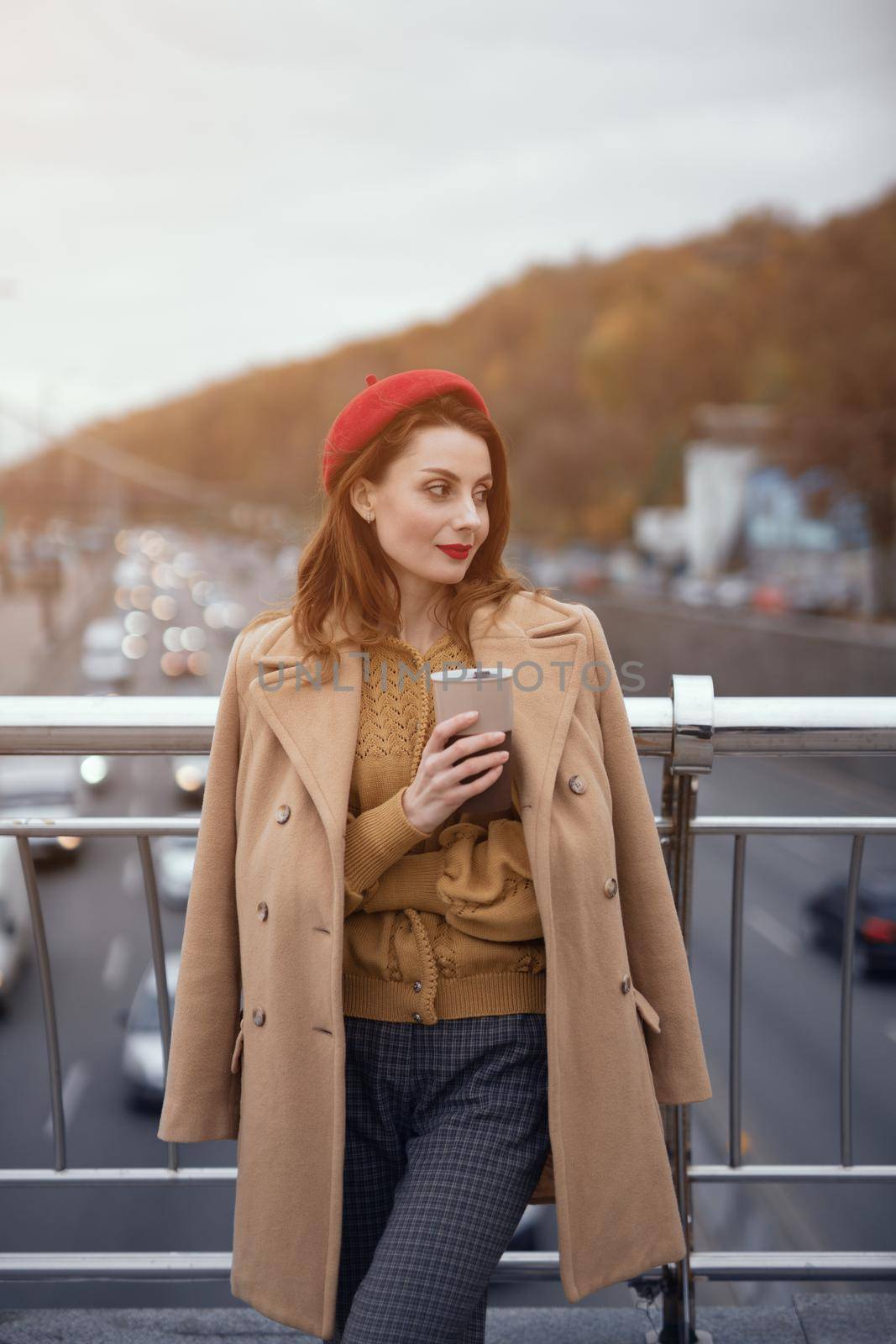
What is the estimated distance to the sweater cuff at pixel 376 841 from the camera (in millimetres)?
1470

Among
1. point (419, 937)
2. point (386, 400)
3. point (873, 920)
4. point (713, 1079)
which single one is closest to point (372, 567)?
point (386, 400)

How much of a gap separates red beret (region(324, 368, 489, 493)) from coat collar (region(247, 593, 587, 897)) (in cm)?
29

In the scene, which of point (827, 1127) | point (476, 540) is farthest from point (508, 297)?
point (476, 540)

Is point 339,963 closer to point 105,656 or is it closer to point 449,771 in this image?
point 449,771

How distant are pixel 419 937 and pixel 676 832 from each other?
2.34 feet

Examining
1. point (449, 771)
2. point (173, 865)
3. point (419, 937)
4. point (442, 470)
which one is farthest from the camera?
point (173, 865)

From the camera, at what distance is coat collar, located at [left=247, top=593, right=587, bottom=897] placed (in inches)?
59.6

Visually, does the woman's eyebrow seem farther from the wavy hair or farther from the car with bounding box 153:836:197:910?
the car with bounding box 153:836:197:910

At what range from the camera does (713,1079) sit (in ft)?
56.2

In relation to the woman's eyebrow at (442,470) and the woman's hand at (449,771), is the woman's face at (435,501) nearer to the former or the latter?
the woman's eyebrow at (442,470)

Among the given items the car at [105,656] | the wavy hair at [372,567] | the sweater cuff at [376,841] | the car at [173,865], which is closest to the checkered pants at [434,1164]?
the sweater cuff at [376,841]

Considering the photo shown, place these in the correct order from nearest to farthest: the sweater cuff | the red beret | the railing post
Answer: the sweater cuff → the red beret → the railing post

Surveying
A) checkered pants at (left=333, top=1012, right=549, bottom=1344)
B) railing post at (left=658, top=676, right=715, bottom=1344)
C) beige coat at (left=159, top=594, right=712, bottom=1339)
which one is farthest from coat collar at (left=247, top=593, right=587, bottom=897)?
railing post at (left=658, top=676, right=715, bottom=1344)

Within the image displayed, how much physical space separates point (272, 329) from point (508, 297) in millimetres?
21196
